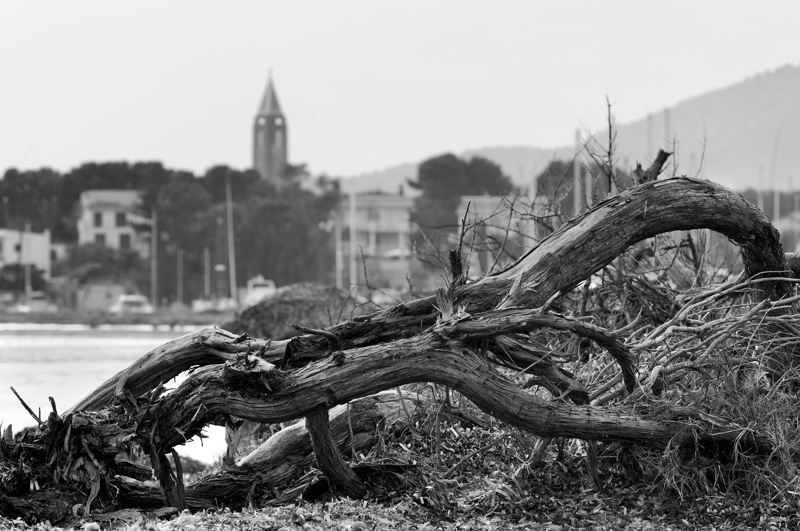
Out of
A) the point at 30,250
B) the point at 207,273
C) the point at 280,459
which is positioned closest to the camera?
the point at 280,459

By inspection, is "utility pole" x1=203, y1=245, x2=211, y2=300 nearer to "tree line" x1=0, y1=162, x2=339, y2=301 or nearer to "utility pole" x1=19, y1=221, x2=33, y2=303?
"tree line" x1=0, y1=162, x2=339, y2=301

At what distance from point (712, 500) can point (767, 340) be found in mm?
1177

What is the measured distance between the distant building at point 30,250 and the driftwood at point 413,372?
88.4 meters

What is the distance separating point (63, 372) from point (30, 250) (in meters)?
72.9

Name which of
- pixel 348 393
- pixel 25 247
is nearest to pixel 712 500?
pixel 348 393

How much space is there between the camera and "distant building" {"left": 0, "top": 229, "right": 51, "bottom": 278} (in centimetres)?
9112

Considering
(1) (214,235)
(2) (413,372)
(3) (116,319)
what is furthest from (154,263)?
(2) (413,372)

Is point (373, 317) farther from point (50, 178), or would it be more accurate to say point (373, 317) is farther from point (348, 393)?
point (50, 178)

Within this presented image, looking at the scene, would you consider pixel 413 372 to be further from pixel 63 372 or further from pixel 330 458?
pixel 63 372

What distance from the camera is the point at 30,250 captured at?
9181cm

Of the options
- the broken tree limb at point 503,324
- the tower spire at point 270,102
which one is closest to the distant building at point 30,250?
the broken tree limb at point 503,324

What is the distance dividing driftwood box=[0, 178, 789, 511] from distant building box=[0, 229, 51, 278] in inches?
3480

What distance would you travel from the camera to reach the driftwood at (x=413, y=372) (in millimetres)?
5328

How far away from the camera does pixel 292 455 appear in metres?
6.32
